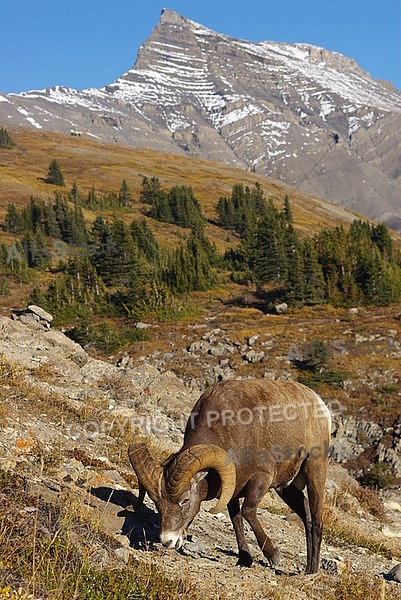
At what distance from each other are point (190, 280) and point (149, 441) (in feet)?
182

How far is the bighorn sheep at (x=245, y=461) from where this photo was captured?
22.9 feet

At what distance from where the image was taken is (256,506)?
765 centimetres

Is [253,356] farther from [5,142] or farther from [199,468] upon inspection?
[5,142]

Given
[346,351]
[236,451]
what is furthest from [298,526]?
[346,351]

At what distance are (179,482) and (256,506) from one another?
57.2 inches

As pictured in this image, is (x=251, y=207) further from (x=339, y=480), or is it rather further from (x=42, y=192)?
(x=339, y=480)

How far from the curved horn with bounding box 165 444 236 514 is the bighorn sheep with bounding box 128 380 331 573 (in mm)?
12

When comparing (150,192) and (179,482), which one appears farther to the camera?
(150,192)

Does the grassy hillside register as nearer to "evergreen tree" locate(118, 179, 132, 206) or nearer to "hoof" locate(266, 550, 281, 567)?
"evergreen tree" locate(118, 179, 132, 206)

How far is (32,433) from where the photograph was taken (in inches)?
446

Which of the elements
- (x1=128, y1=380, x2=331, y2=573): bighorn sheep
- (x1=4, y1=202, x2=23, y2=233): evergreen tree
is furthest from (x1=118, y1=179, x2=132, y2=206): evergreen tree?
(x1=128, y1=380, x2=331, y2=573): bighorn sheep

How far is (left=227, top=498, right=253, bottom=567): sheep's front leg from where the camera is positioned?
26.3 ft

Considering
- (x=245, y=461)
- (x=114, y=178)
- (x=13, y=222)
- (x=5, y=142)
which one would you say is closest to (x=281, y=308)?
(x=245, y=461)

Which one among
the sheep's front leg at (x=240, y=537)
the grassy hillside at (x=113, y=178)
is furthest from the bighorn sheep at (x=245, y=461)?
the grassy hillside at (x=113, y=178)
